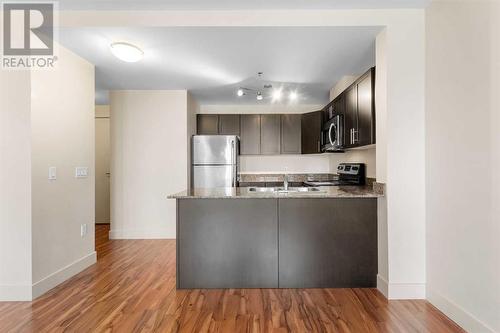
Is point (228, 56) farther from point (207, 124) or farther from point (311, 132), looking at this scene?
point (311, 132)

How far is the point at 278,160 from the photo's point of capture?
570cm

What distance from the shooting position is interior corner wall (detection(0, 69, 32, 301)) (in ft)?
7.98

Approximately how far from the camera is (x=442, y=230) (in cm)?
224

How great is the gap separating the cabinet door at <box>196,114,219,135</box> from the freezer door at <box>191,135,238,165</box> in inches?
22.1

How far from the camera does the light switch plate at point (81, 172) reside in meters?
3.09

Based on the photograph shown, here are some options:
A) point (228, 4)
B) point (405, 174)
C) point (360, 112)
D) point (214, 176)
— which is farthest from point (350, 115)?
point (214, 176)

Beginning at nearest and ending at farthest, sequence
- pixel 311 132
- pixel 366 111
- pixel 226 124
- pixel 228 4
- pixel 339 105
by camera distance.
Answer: pixel 228 4
pixel 366 111
pixel 339 105
pixel 311 132
pixel 226 124

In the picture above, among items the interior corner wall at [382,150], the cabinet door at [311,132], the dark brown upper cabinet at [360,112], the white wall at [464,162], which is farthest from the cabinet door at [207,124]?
the white wall at [464,162]

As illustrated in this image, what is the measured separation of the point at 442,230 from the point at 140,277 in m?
2.86

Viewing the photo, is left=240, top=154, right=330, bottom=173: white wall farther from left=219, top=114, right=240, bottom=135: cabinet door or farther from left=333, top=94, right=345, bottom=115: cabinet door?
left=333, top=94, right=345, bottom=115: cabinet door

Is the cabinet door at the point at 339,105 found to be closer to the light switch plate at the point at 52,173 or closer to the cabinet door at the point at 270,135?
the cabinet door at the point at 270,135

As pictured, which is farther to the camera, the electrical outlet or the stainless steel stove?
the stainless steel stove
